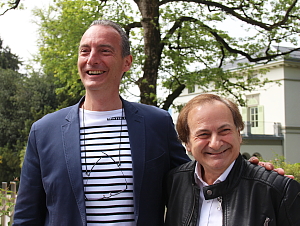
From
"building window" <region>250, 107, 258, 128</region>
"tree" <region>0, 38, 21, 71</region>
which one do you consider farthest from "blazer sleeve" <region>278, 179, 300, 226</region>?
"tree" <region>0, 38, 21, 71</region>

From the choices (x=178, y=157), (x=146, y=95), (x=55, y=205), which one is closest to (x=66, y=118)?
(x=55, y=205)

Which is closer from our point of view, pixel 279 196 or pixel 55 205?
pixel 279 196

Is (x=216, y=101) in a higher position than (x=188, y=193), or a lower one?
higher

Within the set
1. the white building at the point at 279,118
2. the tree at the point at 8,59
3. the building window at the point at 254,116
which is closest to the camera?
the white building at the point at 279,118

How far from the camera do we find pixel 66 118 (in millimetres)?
2410

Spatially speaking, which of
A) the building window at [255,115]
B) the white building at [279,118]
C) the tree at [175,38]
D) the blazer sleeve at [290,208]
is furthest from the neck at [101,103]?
the building window at [255,115]

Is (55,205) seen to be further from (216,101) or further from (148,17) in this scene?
(148,17)

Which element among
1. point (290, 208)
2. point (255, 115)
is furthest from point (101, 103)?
point (255, 115)

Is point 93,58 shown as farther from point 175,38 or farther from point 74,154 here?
point 175,38

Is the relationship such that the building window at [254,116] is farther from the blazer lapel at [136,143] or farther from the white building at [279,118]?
the blazer lapel at [136,143]

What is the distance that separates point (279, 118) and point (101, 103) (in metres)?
28.7

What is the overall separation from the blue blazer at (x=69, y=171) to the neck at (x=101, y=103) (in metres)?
0.08

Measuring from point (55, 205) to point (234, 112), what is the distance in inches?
49.9

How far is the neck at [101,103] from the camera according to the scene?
2.40m
